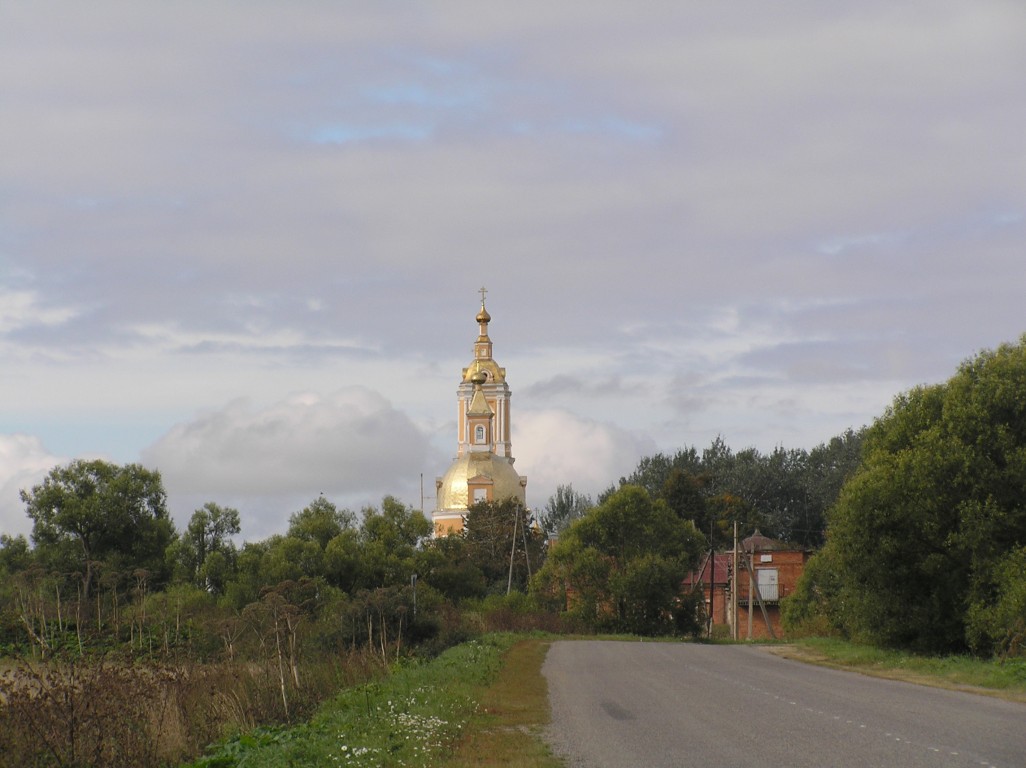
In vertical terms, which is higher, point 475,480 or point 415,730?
point 475,480

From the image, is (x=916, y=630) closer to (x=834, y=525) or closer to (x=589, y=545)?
(x=834, y=525)

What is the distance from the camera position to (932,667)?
31562 millimetres

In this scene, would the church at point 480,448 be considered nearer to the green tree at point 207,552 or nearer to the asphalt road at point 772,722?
the green tree at point 207,552

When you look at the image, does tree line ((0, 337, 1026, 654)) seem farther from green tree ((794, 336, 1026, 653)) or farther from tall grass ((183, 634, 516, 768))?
tall grass ((183, 634, 516, 768))

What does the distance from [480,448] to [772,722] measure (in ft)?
397

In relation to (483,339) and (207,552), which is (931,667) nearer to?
(207,552)

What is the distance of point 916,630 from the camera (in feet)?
122

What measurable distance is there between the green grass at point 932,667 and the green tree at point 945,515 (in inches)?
54.4

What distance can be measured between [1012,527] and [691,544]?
1468 inches

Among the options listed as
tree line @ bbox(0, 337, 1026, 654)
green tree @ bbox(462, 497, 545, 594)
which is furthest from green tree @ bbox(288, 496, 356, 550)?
green tree @ bbox(462, 497, 545, 594)

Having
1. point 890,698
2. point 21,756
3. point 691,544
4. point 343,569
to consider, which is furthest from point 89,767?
point 691,544

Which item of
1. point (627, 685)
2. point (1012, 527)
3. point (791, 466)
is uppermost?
point (791, 466)

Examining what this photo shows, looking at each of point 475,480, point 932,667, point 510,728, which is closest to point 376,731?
point 510,728

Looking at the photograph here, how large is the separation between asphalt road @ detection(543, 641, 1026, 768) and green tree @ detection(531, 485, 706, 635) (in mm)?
32250
